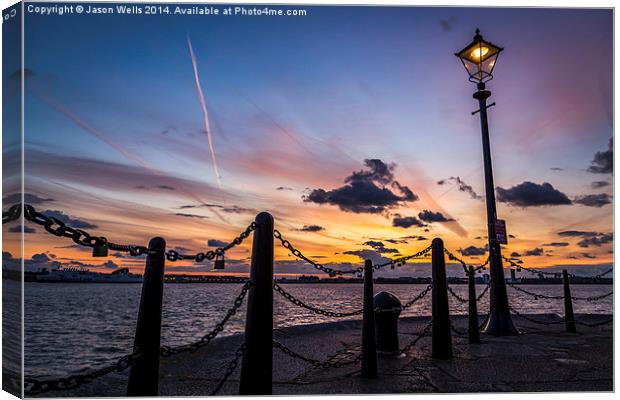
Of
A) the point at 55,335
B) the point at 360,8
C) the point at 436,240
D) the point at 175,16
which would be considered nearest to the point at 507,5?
the point at 360,8

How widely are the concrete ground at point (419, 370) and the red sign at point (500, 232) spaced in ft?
5.32

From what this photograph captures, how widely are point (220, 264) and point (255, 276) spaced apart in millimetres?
277

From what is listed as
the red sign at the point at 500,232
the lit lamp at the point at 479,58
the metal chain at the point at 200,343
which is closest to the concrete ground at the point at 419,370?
the metal chain at the point at 200,343

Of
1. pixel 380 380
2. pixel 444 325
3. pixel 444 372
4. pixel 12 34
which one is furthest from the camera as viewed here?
pixel 444 325

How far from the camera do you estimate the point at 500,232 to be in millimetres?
7633

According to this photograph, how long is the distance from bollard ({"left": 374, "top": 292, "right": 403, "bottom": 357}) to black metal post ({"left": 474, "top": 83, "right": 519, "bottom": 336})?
2.72 m

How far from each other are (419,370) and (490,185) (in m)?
4.47

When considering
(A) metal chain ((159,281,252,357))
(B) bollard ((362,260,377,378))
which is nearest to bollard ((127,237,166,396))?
(A) metal chain ((159,281,252,357))

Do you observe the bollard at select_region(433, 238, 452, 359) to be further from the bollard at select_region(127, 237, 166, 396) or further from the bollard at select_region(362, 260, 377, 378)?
the bollard at select_region(127, 237, 166, 396)

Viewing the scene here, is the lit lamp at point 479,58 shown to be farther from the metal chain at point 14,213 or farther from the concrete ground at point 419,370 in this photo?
the metal chain at point 14,213

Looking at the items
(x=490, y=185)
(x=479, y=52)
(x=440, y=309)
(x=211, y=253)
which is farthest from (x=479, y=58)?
(x=211, y=253)

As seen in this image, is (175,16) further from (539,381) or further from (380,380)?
(539,381)

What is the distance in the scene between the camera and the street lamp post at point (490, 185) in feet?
24.4

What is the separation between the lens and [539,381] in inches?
169
